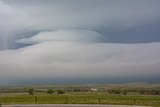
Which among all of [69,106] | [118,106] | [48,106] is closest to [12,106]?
[48,106]

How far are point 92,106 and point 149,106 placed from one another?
7836 mm

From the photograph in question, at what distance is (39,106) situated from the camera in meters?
44.6

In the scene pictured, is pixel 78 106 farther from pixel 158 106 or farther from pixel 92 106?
pixel 158 106

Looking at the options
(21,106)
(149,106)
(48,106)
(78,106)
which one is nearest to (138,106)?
(149,106)

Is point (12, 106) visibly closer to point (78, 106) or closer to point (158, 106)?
point (78, 106)

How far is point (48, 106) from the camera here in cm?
4403

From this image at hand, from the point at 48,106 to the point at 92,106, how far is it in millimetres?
6124

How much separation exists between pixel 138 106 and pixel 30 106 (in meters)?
15.1

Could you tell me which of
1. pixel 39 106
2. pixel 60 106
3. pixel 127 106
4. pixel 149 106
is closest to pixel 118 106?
pixel 127 106

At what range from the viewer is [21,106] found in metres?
44.6

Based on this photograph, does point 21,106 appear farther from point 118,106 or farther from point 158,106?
point 158,106

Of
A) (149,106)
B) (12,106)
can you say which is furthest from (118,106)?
(12,106)

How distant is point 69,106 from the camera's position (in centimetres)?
4403

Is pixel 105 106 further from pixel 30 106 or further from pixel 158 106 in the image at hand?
pixel 30 106
